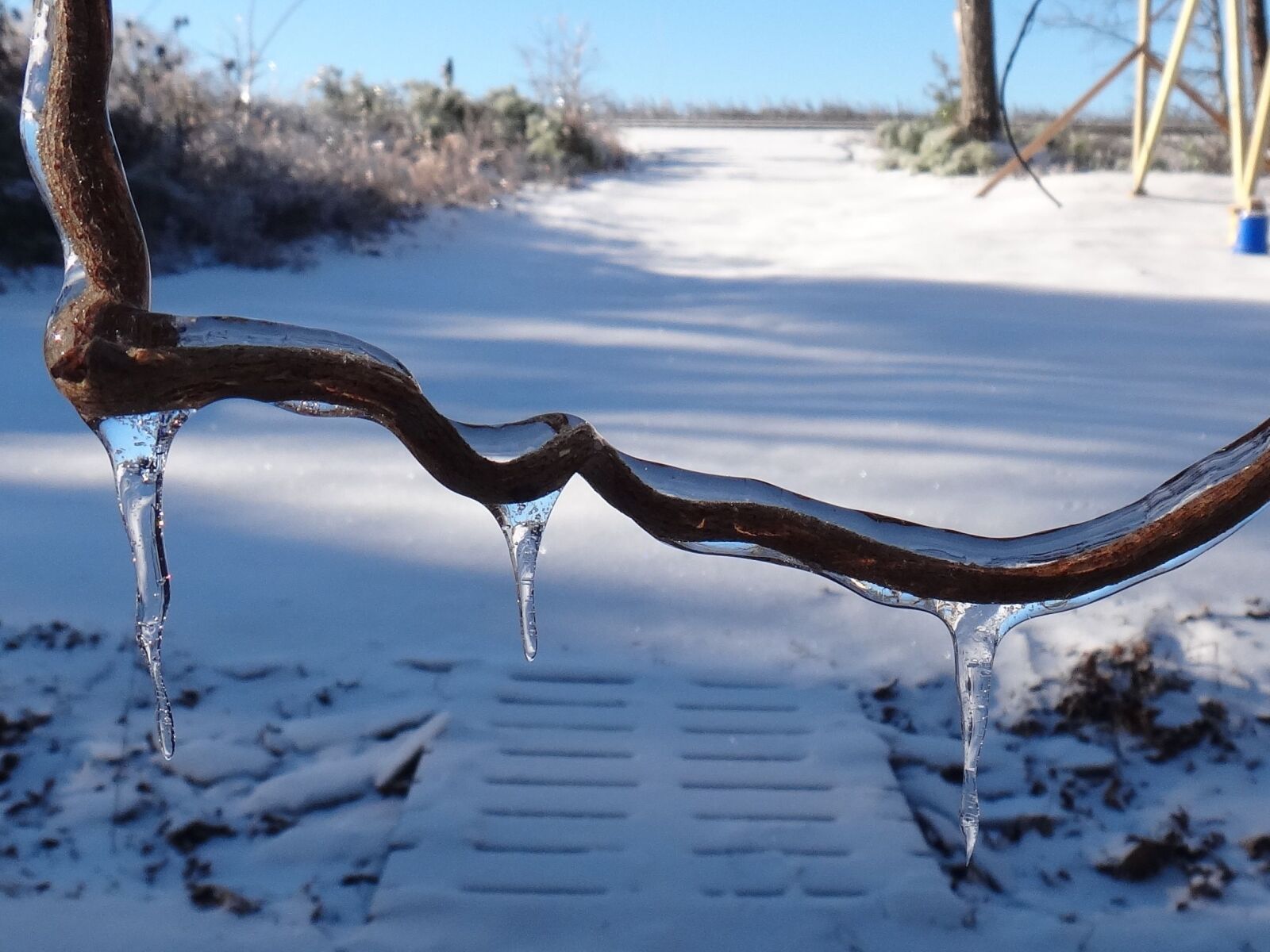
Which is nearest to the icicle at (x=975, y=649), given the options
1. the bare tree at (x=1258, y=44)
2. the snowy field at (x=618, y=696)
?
the snowy field at (x=618, y=696)

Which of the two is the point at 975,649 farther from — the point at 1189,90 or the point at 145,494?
the point at 1189,90

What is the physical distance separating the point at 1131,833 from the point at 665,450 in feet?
5.82

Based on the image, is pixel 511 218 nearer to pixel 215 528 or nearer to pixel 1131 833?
pixel 215 528

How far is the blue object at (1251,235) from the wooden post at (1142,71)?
4.45 feet

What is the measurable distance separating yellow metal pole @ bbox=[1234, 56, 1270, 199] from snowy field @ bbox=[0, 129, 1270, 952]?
1.93 metres

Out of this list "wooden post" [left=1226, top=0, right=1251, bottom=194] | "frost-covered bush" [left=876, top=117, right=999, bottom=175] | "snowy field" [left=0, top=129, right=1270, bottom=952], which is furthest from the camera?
"frost-covered bush" [left=876, top=117, right=999, bottom=175]

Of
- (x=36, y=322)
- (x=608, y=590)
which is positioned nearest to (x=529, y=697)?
(x=608, y=590)

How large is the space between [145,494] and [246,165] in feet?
21.7

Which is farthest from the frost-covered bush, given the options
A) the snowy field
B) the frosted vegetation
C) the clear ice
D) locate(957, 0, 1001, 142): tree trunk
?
the clear ice

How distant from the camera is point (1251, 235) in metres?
6.07

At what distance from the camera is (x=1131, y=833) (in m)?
2.06

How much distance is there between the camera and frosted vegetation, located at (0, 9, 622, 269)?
5.99 m

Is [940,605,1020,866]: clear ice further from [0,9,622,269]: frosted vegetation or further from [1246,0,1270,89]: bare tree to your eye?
[1246,0,1270,89]: bare tree

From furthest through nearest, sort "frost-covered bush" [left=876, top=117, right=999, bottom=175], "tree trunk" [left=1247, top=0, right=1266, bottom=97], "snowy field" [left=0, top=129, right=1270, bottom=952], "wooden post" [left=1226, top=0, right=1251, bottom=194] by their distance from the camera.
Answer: "frost-covered bush" [left=876, top=117, right=999, bottom=175]
"tree trunk" [left=1247, top=0, right=1266, bottom=97]
"wooden post" [left=1226, top=0, right=1251, bottom=194]
"snowy field" [left=0, top=129, right=1270, bottom=952]
